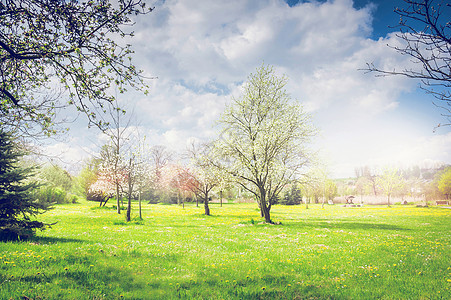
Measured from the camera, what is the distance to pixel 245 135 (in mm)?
25422

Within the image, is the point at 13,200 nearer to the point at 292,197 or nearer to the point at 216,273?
the point at 216,273

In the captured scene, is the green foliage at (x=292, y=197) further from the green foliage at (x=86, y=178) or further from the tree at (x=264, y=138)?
the green foliage at (x=86, y=178)


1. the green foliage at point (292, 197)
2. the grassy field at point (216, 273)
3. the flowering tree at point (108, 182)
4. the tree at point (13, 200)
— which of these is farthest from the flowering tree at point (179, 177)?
the green foliage at point (292, 197)

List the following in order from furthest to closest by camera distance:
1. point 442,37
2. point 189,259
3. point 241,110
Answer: point 241,110
point 189,259
point 442,37

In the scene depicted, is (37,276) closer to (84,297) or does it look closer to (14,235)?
(84,297)

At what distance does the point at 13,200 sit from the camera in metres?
10.3

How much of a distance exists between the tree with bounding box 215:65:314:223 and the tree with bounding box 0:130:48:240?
15.5 m

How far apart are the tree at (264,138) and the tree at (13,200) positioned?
15.5 m

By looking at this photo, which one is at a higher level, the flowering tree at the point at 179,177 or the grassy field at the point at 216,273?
the flowering tree at the point at 179,177

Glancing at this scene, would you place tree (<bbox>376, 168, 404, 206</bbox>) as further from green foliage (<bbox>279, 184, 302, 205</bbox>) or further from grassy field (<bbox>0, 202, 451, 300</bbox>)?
grassy field (<bbox>0, 202, 451, 300</bbox>)

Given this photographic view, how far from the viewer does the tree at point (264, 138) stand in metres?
22.8

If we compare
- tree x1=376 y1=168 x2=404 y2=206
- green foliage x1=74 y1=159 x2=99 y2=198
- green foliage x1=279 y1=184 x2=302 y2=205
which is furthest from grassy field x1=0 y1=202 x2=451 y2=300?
tree x1=376 y1=168 x2=404 y2=206

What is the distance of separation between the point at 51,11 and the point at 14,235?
31.9 ft

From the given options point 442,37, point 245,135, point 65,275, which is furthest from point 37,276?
point 245,135
